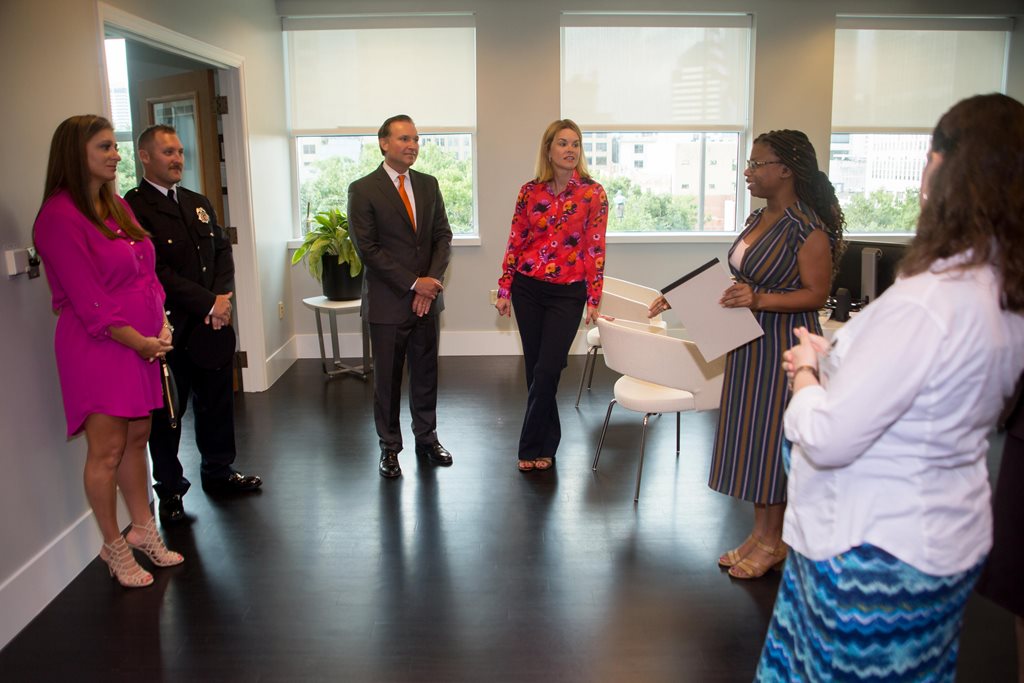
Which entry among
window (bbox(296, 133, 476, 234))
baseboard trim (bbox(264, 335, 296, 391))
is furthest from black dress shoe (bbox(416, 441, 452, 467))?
window (bbox(296, 133, 476, 234))

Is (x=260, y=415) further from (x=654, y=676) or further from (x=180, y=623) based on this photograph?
(x=654, y=676)

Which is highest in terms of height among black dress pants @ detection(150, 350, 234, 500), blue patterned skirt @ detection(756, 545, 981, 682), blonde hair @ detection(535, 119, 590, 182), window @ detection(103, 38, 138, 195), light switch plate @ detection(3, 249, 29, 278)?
window @ detection(103, 38, 138, 195)

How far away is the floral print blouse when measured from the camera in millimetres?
3965

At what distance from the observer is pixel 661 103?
6.87 metres

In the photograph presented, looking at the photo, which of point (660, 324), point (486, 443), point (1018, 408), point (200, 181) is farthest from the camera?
point (200, 181)

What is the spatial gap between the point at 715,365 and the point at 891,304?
7.30 feet

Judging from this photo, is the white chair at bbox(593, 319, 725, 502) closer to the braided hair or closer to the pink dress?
the braided hair

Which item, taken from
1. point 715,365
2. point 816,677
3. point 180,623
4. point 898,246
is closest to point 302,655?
point 180,623

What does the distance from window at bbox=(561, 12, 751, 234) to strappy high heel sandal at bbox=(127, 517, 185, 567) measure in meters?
4.82

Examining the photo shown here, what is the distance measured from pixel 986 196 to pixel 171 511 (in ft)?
11.3

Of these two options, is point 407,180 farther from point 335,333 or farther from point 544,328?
point 335,333

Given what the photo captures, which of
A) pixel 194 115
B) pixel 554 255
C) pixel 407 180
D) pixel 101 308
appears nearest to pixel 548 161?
pixel 554 255

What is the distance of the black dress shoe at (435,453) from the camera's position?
4379mm

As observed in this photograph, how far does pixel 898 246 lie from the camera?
13.1ft
